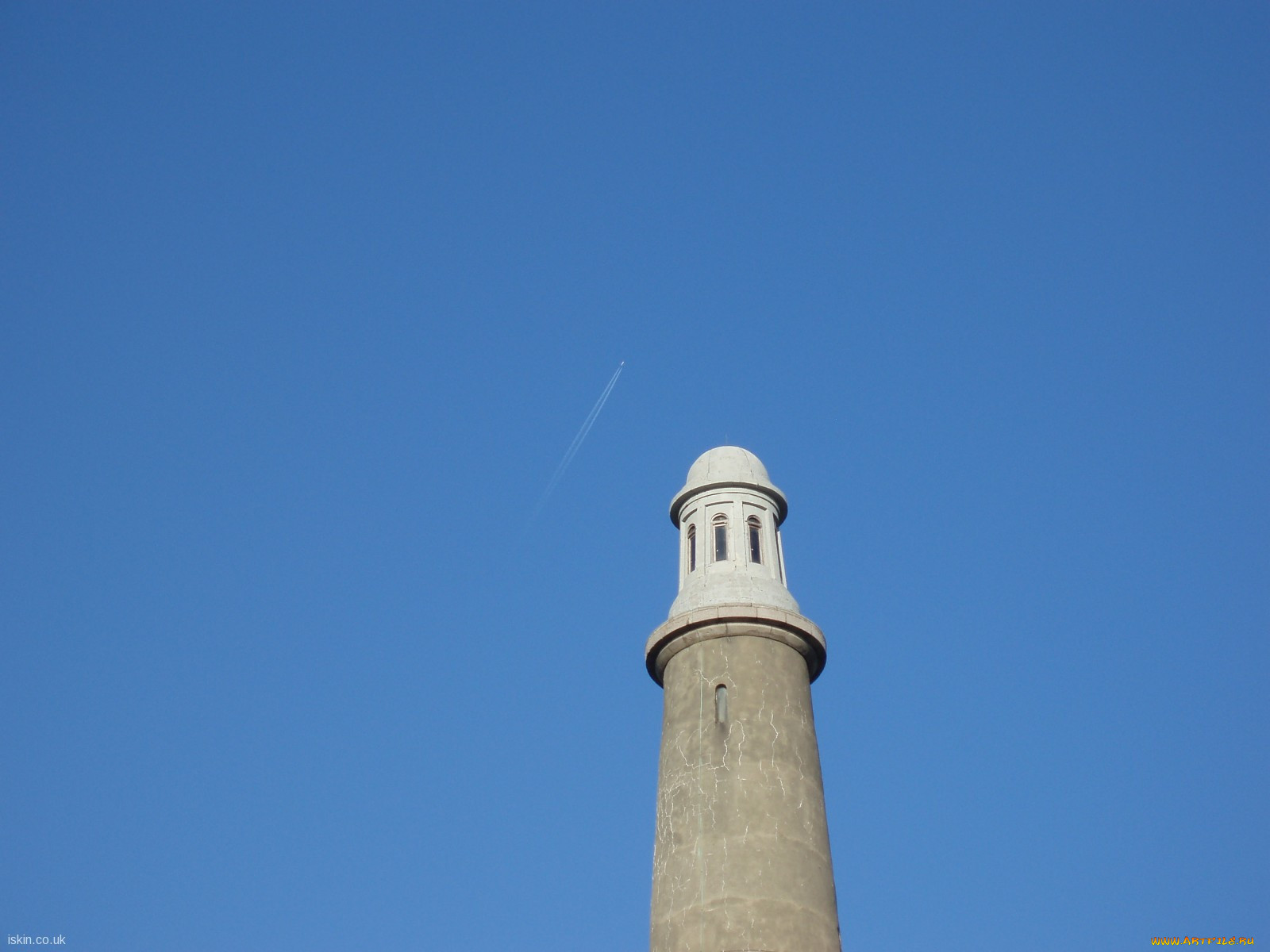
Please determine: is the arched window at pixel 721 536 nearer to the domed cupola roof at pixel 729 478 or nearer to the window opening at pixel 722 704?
the domed cupola roof at pixel 729 478

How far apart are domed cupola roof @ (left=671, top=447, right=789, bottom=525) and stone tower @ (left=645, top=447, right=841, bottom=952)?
395 mm

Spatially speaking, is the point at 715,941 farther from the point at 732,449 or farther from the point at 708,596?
the point at 732,449

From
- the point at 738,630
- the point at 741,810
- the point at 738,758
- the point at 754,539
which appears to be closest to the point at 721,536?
the point at 754,539

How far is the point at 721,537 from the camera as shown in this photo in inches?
1049

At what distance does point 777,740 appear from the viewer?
2242 cm

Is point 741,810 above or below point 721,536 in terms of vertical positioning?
below

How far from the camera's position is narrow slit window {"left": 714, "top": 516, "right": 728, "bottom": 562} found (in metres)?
26.2

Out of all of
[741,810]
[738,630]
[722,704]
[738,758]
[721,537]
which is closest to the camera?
[741,810]

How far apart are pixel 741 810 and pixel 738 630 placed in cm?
369

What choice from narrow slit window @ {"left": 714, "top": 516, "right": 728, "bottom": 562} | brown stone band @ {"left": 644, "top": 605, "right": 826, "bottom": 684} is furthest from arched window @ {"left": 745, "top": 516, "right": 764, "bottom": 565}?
brown stone band @ {"left": 644, "top": 605, "right": 826, "bottom": 684}

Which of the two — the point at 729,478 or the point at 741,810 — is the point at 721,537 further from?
the point at 741,810

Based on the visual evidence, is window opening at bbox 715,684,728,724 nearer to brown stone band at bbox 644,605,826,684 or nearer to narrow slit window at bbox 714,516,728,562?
brown stone band at bbox 644,605,826,684

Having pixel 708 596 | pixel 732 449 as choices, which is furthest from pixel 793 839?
pixel 732 449

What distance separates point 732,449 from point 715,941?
→ 1144cm
